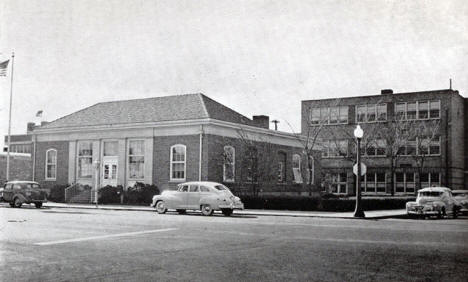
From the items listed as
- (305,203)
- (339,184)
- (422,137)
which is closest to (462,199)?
(305,203)

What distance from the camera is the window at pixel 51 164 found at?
4166 centimetres

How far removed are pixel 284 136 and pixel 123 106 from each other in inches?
497

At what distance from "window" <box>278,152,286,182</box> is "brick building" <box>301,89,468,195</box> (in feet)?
39.7

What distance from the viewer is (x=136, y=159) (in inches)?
1474

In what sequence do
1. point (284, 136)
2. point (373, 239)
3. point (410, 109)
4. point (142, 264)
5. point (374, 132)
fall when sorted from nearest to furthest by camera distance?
1. point (142, 264)
2. point (373, 239)
3. point (284, 136)
4. point (374, 132)
5. point (410, 109)

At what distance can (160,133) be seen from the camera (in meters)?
36.3

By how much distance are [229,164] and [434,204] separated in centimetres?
1411

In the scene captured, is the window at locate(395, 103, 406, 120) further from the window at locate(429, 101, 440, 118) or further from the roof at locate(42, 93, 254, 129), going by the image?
the roof at locate(42, 93, 254, 129)

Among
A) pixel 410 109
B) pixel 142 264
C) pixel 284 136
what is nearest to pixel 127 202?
pixel 284 136

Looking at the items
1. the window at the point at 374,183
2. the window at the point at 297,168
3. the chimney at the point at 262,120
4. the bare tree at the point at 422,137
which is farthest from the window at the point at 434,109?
the chimney at the point at 262,120

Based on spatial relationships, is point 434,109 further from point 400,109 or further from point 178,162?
point 178,162

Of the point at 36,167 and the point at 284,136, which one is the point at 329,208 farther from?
the point at 36,167

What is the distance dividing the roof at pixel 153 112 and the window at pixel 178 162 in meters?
1.96

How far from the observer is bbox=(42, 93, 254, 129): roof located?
36781mm
